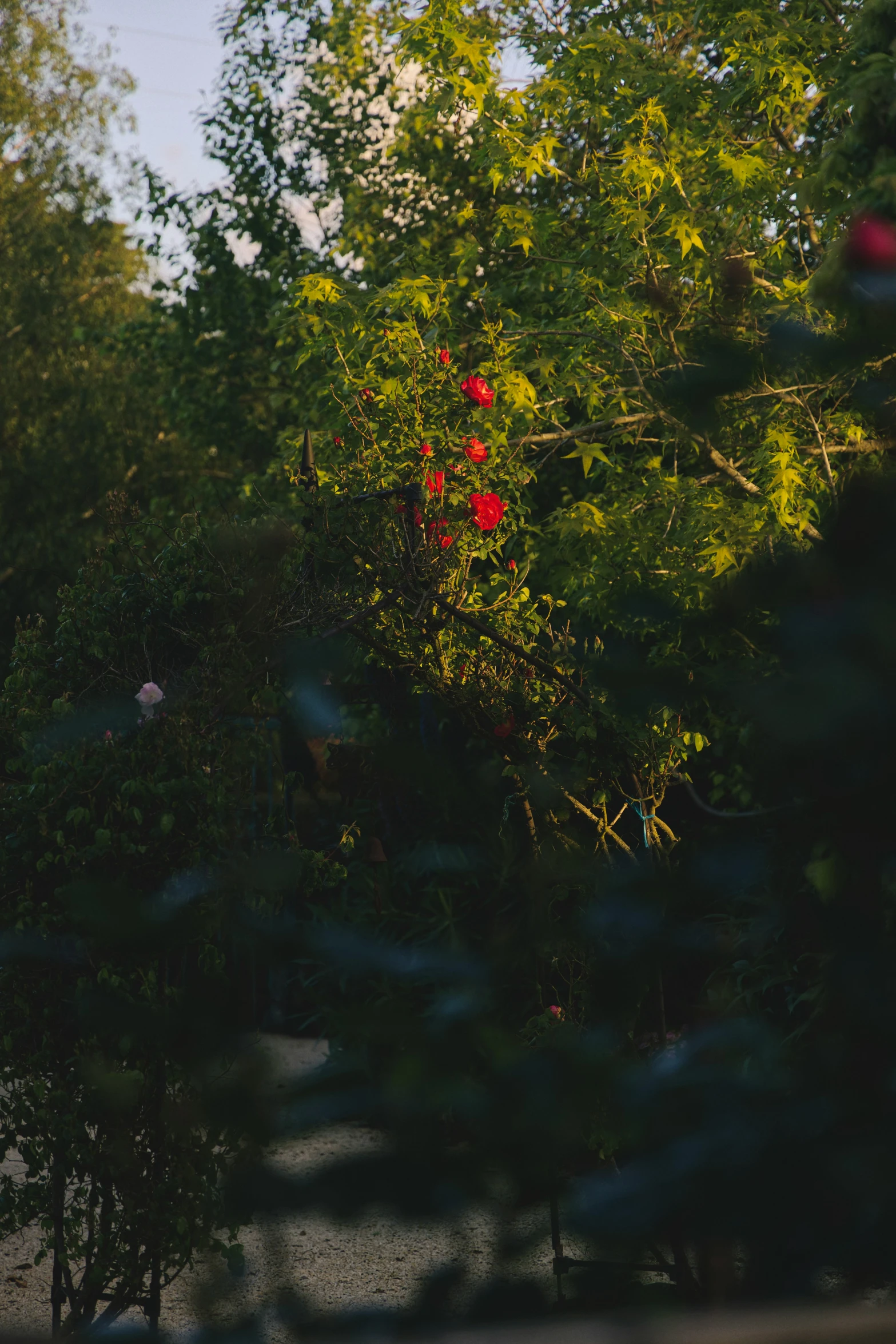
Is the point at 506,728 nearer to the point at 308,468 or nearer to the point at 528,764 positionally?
the point at 308,468

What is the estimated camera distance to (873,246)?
90 centimetres

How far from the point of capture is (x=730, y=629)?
3.13 feet

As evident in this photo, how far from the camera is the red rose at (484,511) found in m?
4.60

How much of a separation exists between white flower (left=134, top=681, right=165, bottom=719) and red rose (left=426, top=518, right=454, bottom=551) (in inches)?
54.1

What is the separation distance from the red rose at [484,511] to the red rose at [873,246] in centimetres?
368

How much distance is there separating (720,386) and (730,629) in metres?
0.18

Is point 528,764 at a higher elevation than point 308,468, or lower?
lower

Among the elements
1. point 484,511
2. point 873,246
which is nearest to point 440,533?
point 484,511

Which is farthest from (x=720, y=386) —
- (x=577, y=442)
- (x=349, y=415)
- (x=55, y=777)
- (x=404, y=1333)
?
(x=577, y=442)

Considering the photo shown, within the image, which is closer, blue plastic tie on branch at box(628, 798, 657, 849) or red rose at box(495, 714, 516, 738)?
red rose at box(495, 714, 516, 738)

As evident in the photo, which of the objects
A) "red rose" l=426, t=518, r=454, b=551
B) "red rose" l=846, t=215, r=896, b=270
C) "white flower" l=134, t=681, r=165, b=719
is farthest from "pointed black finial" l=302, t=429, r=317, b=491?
"red rose" l=846, t=215, r=896, b=270

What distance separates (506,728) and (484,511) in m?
0.93

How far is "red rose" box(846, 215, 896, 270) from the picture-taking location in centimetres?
89

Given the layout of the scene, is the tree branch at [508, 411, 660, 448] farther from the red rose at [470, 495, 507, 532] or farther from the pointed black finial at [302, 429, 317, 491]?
the pointed black finial at [302, 429, 317, 491]
